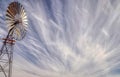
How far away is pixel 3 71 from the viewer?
62406 mm

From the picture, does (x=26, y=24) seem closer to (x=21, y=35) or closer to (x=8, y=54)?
(x=21, y=35)

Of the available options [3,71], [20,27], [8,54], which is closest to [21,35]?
[20,27]

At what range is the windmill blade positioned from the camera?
6488cm

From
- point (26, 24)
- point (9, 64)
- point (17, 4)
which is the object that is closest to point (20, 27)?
point (26, 24)

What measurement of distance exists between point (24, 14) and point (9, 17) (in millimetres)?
4404

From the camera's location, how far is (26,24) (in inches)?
2687

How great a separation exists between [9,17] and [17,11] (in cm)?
282

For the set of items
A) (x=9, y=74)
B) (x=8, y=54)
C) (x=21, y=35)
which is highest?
(x=21, y=35)

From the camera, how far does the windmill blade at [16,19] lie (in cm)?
6488

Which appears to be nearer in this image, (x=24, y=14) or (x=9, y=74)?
(x=9, y=74)

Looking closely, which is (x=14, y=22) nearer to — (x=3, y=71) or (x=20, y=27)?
(x=20, y=27)

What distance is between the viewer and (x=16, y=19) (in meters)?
67.6

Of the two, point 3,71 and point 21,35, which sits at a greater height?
point 21,35

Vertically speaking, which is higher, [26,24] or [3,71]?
[26,24]
